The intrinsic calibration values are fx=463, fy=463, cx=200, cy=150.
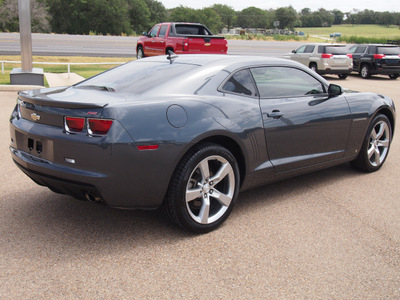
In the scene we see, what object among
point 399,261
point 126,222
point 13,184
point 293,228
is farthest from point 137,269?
point 13,184

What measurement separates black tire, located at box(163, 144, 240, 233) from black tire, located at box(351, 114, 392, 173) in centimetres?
242

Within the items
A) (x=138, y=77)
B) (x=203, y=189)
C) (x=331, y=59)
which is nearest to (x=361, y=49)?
(x=331, y=59)

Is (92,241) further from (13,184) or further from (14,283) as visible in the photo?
(13,184)

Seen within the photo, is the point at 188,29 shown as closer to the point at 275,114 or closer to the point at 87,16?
the point at 275,114

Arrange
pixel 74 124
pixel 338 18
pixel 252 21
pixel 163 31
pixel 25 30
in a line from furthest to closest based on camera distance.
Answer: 1. pixel 338 18
2. pixel 252 21
3. pixel 163 31
4. pixel 25 30
5. pixel 74 124

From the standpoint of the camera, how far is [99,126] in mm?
3412

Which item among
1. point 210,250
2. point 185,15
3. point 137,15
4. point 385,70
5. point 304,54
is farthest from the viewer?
point 137,15

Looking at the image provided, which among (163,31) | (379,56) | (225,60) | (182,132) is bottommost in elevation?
(379,56)

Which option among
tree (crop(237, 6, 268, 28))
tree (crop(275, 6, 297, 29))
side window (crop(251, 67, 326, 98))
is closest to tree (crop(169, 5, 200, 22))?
tree (crop(275, 6, 297, 29))

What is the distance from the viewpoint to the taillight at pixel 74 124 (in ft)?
11.4

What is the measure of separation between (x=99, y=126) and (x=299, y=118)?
219 cm

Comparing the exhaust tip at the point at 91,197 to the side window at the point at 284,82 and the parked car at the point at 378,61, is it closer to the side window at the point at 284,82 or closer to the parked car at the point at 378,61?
the side window at the point at 284,82

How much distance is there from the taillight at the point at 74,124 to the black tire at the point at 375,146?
371 cm

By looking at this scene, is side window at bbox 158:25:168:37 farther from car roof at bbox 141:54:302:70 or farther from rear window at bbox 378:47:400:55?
car roof at bbox 141:54:302:70
